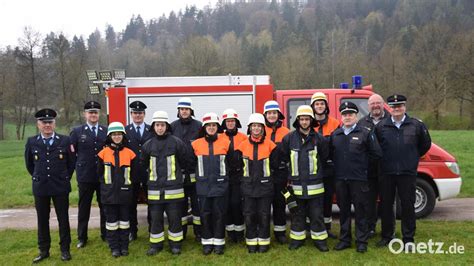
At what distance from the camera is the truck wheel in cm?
694

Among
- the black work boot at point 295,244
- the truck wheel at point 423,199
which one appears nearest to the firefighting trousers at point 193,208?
the black work boot at point 295,244

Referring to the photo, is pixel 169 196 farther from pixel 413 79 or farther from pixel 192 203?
pixel 413 79

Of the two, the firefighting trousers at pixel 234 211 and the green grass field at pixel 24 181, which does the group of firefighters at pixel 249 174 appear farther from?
the green grass field at pixel 24 181

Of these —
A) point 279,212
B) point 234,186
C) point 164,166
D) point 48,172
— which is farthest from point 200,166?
point 48,172

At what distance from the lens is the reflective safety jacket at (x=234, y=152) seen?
5.55 m

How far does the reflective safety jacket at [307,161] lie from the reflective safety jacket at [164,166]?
133 cm

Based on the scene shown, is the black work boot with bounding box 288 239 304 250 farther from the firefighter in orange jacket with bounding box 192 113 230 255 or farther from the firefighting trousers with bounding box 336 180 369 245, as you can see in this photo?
the firefighter in orange jacket with bounding box 192 113 230 255

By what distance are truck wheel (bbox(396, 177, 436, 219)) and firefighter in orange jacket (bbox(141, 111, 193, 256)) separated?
11.8 feet

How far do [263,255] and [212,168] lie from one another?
4.16 feet

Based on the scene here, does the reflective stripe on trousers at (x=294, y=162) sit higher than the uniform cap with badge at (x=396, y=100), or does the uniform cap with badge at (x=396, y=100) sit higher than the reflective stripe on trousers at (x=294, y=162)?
the uniform cap with badge at (x=396, y=100)

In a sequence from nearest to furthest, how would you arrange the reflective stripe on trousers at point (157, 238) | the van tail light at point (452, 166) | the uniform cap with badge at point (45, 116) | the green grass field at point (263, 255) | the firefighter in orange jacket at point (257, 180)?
the green grass field at point (263, 255)
the uniform cap with badge at point (45, 116)
the firefighter in orange jacket at point (257, 180)
the reflective stripe on trousers at point (157, 238)
the van tail light at point (452, 166)

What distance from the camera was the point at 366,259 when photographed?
17.0 ft

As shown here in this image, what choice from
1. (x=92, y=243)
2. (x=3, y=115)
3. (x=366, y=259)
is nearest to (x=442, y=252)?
(x=366, y=259)

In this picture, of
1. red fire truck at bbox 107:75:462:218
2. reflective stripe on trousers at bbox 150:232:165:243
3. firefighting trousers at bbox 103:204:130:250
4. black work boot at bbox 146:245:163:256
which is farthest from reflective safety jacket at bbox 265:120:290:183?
firefighting trousers at bbox 103:204:130:250
